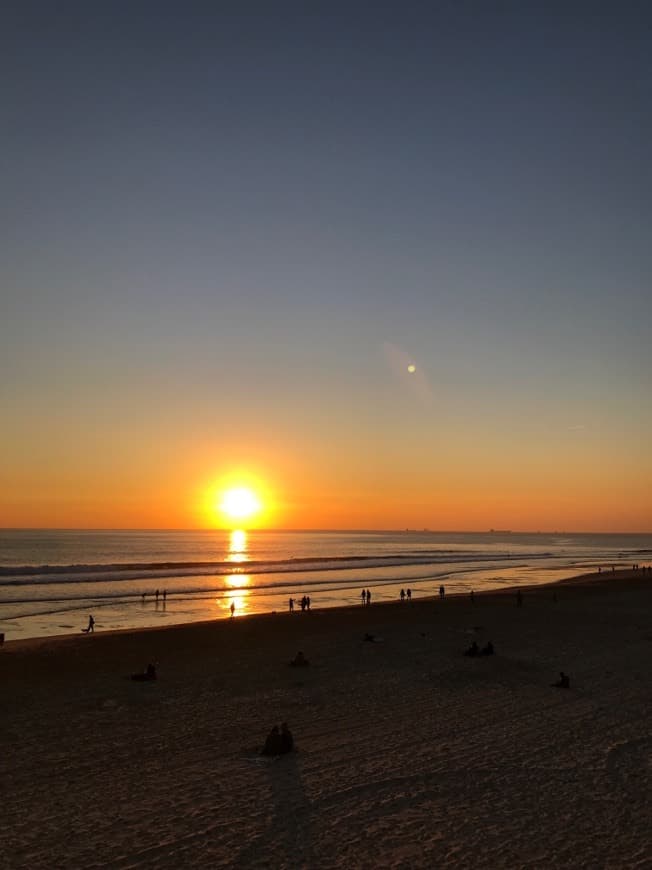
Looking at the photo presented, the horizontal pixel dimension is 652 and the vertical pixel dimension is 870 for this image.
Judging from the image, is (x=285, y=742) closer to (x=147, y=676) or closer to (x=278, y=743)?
(x=278, y=743)

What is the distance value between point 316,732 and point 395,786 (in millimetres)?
3705

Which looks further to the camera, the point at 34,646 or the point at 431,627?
the point at 431,627

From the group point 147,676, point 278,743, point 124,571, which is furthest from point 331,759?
point 124,571

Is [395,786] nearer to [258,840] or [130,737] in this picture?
[258,840]

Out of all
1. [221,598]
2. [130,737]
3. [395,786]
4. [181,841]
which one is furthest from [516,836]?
[221,598]

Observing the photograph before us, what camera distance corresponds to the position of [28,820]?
10438 mm

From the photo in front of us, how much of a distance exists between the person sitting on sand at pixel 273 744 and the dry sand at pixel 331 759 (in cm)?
33

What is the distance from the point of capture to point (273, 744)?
44.4ft

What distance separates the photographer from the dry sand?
9.63 meters

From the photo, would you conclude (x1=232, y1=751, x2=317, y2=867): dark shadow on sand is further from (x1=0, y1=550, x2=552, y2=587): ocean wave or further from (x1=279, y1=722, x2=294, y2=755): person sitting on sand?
(x1=0, y1=550, x2=552, y2=587): ocean wave

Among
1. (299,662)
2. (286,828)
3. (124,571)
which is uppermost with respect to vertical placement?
(124,571)

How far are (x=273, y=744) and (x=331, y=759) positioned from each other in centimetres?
130

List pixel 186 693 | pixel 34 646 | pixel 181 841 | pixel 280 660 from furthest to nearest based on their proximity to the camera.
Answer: pixel 34 646 → pixel 280 660 → pixel 186 693 → pixel 181 841

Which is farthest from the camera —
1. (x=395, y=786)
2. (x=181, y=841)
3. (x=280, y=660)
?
(x=280, y=660)
